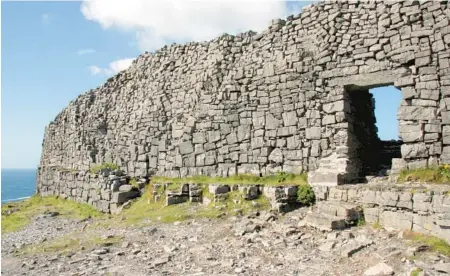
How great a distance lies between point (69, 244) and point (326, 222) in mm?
7777

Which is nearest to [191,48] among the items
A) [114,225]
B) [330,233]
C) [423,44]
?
[114,225]

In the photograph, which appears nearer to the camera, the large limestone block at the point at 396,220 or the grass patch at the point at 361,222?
the large limestone block at the point at 396,220

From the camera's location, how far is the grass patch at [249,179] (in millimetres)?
14275

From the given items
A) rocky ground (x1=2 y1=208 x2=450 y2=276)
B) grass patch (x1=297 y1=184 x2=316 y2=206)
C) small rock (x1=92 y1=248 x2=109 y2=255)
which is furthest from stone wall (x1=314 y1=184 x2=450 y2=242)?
small rock (x1=92 y1=248 x2=109 y2=255)

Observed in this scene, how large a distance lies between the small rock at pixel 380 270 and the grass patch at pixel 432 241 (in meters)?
1.39

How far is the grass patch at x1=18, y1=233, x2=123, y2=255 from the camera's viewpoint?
12052mm

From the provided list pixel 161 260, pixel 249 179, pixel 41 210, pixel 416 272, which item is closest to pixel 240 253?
pixel 161 260

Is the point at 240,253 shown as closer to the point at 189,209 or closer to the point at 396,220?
the point at 396,220

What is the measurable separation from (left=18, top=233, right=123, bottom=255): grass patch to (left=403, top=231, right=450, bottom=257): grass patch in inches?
311

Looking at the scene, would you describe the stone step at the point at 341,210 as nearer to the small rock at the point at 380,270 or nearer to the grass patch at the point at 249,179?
the grass patch at the point at 249,179

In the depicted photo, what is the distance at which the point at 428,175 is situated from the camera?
11.6 metres

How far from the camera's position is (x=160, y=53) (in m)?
20.2

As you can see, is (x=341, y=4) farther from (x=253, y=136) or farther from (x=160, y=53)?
(x=160, y=53)

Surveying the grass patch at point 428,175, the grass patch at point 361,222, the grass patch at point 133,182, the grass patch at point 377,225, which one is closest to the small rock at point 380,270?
Answer: the grass patch at point 377,225
